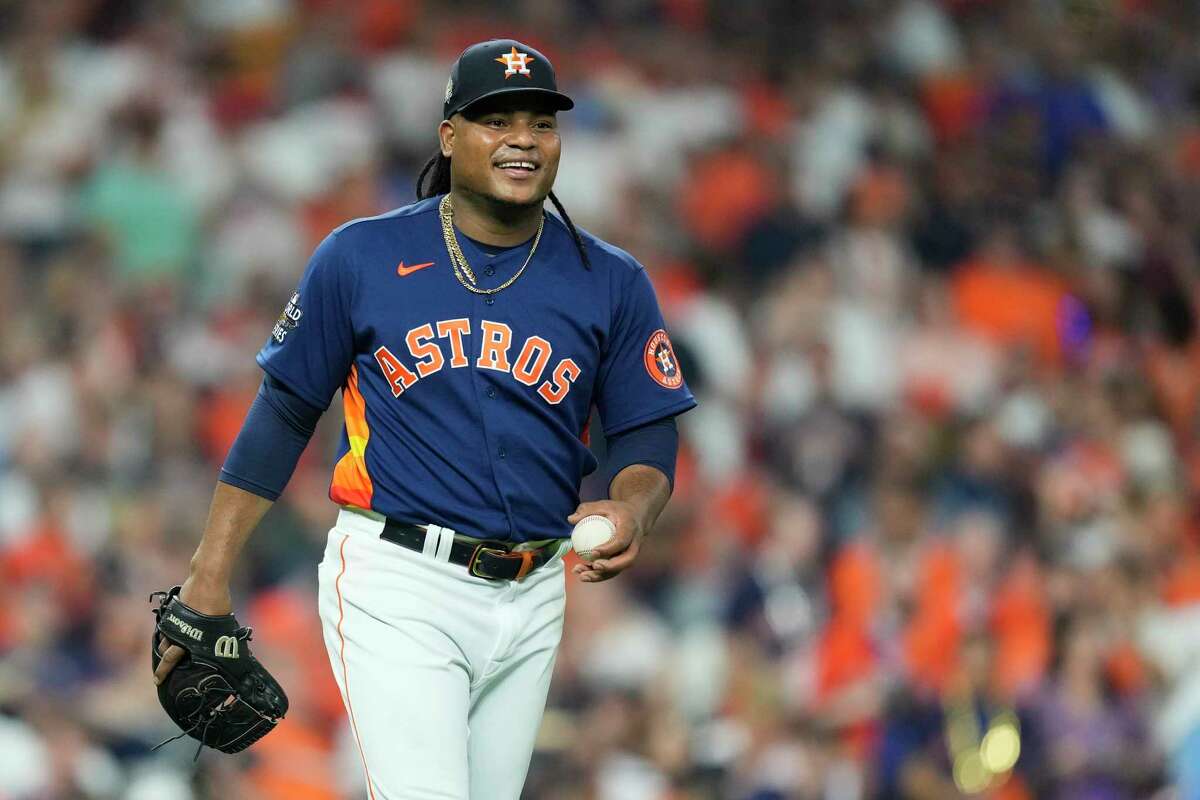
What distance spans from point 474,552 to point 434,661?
0.23 metres

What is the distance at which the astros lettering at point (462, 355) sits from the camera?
3.49 meters

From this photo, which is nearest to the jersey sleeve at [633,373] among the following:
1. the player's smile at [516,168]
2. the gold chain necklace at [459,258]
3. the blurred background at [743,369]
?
the gold chain necklace at [459,258]

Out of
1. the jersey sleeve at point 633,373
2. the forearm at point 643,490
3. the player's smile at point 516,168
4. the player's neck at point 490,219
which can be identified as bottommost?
the forearm at point 643,490

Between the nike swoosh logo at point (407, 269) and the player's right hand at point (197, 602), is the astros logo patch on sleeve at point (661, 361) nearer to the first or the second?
the nike swoosh logo at point (407, 269)

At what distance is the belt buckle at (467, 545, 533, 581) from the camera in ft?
11.4

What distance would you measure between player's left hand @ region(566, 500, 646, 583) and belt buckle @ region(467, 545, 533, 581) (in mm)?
200

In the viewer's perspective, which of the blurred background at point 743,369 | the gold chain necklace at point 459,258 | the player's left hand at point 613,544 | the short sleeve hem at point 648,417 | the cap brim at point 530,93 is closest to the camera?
the player's left hand at point 613,544

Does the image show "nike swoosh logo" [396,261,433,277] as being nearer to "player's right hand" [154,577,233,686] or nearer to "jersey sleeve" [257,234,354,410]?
"jersey sleeve" [257,234,354,410]

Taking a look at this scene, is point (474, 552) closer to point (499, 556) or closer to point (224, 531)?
point (499, 556)

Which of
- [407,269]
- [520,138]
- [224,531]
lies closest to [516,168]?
[520,138]

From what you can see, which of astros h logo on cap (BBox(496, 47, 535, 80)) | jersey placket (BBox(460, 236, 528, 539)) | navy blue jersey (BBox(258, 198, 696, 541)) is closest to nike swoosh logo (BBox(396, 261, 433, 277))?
navy blue jersey (BBox(258, 198, 696, 541))

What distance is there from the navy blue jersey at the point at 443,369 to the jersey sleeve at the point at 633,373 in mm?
60

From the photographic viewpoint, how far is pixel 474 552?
3.46 m

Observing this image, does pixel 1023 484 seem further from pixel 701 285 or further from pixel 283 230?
pixel 283 230
